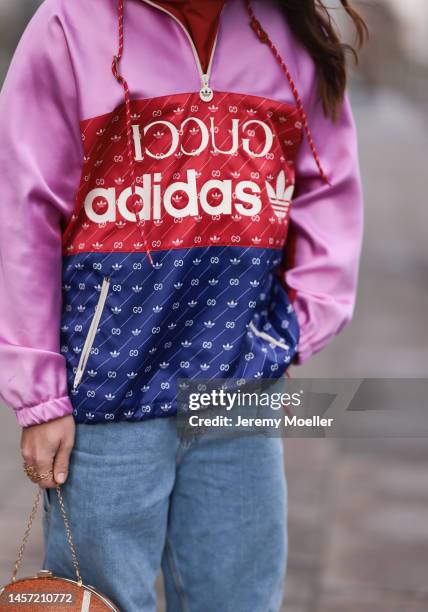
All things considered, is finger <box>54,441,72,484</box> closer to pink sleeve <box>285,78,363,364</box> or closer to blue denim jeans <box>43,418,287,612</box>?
blue denim jeans <box>43,418,287,612</box>

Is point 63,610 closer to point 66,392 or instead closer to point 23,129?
A: point 66,392

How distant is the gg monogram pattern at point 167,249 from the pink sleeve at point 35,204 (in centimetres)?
4

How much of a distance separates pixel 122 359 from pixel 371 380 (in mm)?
614

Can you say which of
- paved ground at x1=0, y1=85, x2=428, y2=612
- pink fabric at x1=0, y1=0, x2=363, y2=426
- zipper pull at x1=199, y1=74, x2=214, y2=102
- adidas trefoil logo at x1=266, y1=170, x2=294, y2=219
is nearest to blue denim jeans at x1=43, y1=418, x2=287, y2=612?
pink fabric at x1=0, y1=0, x2=363, y2=426

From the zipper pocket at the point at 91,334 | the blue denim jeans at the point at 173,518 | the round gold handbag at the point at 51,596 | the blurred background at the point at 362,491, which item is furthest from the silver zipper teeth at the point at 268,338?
the blurred background at the point at 362,491

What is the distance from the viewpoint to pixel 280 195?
1.58m

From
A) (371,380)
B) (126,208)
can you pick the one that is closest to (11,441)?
(371,380)

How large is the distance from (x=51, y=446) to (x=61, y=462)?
33 mm

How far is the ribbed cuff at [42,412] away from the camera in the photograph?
1.43 metres

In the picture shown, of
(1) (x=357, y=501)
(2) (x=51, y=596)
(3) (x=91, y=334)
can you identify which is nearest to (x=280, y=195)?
(3) (x=91, y=334)

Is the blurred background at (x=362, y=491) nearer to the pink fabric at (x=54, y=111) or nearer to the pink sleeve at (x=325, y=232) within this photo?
the pink sleeve at (x=325, y=232)

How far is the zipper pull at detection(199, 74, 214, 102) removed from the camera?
A: 1.46 metres

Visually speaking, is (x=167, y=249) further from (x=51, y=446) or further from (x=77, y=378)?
(x=51, y=446)

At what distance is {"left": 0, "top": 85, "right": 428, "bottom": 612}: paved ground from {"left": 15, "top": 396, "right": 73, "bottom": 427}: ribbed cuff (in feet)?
4.96
